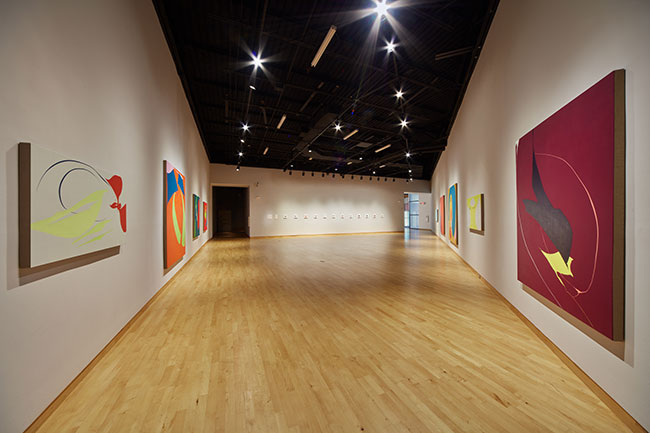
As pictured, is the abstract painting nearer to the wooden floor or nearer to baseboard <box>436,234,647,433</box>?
the wooden floor

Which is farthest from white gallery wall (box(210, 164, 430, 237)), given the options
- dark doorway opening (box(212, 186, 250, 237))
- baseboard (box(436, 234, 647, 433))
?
baseboard (box(436, 234, 647, 433))

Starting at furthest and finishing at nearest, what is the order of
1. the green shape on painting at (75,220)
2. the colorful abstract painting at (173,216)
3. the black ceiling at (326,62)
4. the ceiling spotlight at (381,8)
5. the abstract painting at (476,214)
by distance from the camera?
the abstract painting at (476,214) < the black ceiling at (326,62) < the colorful abstract painting at (173,216) < the ceiling spotlight at (381,8) < the green shape on painting at (75,220)

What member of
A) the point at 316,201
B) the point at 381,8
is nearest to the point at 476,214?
the point at 381,8

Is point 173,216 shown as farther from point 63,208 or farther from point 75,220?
point 63,208

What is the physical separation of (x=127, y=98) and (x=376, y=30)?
446cm

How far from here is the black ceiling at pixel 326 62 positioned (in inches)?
179

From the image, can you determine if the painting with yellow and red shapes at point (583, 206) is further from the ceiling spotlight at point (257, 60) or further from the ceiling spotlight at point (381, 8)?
the ceiling spotlight at point (257, 60)

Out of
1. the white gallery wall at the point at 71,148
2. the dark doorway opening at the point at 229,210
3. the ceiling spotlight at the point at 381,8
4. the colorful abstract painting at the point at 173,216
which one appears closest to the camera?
the white gallery wall at the point at 71,148

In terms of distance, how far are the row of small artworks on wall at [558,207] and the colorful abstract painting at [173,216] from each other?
5.65 feet

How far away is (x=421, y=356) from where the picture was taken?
2.23m

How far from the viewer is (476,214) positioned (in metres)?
5.01

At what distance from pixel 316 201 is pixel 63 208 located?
14.6 metres

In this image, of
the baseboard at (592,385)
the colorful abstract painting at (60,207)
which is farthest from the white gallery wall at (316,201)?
the baseboard at (592,385)

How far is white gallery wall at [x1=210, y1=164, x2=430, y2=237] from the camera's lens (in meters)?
14.6
